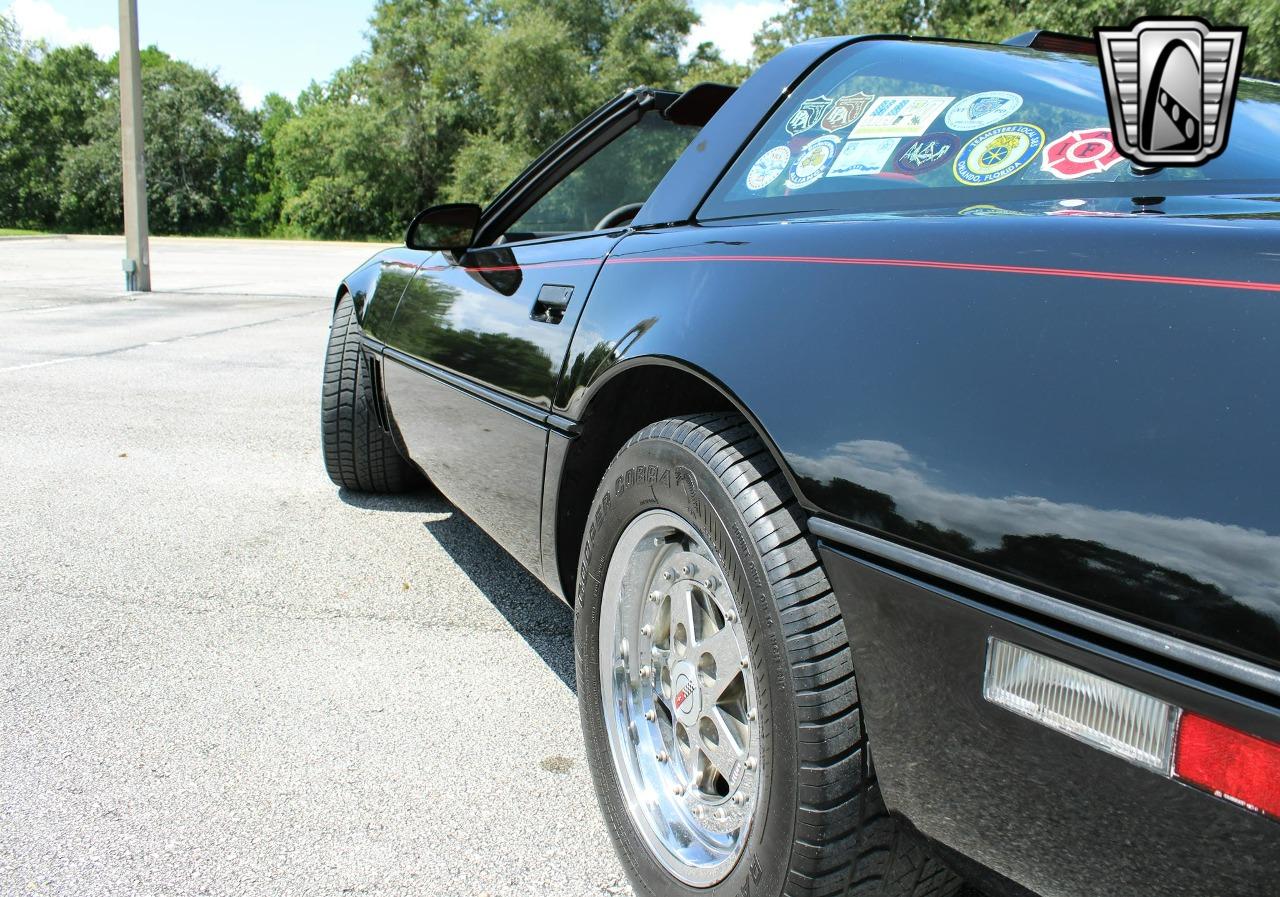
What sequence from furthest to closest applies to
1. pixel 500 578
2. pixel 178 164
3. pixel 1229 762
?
pixel 178 164
pixel 500 578
pixel 1229 762

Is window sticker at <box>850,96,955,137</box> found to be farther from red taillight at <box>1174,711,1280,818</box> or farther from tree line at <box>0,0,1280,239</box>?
tree line at <box>0,0,1280,239</box>

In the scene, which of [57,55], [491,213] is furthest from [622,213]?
[57,55]

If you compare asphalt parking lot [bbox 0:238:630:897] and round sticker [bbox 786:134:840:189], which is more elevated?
round sticker [bbox 786:134:840:189]

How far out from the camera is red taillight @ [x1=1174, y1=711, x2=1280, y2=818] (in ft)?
2.91

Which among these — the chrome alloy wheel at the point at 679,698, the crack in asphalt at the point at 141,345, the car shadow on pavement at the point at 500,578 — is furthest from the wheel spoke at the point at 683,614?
the crack in asphalt at the point at 141,345

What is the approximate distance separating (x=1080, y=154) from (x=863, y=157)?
1.29 ft

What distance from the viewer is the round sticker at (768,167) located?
1960 millimetres

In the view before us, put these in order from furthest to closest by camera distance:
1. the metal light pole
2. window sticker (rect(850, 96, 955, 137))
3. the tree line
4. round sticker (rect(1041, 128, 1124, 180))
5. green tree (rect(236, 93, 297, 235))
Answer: green tree (rect(236, 93, 297, 235)), the tree line, the metal light pole, window sticker (rect(850, 96, 955, 137)), round sticker (rect(1041, 128, 1124, 180))

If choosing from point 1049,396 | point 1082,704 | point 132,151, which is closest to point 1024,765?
point 1082,704

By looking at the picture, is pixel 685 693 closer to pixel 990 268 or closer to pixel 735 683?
pixel 735 683

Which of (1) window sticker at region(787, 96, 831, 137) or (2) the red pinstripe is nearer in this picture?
(2) the red pinstripe

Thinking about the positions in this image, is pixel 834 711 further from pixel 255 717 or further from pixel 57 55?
pixel 57 55

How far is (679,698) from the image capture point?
174cm

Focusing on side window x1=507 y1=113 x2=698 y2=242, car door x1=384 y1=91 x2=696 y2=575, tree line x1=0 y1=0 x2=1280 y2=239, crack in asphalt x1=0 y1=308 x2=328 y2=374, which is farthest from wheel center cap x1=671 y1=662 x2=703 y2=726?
tree line x1=0 y1=0 x2=1280 y2=239
